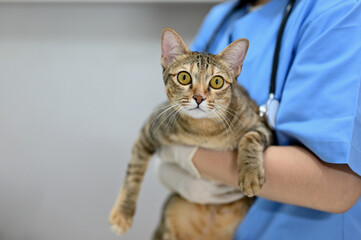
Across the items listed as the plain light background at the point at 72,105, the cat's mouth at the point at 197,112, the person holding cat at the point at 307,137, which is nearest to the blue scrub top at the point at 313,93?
the person holding cat at the point at 307,137

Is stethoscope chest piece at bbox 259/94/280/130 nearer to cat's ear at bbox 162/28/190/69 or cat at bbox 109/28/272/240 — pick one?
cat at bbox 109/28/272/240

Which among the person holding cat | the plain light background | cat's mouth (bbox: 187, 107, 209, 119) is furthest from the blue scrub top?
the plain light background

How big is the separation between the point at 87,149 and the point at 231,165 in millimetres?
633

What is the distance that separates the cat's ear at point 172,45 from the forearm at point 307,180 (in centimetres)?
34

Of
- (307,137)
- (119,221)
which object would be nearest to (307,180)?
A: (307,137)

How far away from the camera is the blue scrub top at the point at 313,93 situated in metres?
0.59

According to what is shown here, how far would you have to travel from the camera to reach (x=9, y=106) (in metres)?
0.85

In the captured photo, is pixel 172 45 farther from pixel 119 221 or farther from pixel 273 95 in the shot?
pixel 119 221

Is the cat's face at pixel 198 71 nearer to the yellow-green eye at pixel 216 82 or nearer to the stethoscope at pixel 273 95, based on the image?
the yellow-green eye at pixel 216 82

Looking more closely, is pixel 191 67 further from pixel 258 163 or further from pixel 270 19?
pixel 270 19

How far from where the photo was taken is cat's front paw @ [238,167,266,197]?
547 mm

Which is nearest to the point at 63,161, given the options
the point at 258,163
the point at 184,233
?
the point at 184,233

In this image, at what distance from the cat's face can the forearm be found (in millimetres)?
244

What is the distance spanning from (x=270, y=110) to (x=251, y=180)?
210 mm
